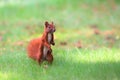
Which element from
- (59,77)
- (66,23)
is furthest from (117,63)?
(66,23)

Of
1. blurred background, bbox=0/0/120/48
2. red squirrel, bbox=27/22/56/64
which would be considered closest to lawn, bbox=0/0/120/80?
blurred background, bbox=0/0/120/48

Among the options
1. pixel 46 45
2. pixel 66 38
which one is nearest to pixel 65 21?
pixel 66 38

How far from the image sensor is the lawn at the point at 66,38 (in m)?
10.8

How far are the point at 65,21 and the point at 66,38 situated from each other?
318cm

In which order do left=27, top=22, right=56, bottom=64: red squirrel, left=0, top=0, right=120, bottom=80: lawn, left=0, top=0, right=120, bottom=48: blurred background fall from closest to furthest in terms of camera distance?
left=0, top=0, right=120, bottom=80: lawn → left=27, top=22, right=56, bottom=64: red squirrel → left=0, top=0, right=120, bottom=48: blurred background

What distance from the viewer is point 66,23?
23.6 metres

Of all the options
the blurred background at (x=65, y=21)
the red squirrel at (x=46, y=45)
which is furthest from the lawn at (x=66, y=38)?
the red squirrel at (x=46, y=45)

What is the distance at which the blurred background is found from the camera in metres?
20.0

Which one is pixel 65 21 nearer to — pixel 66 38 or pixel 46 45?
pixel 66 38

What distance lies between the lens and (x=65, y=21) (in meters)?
23.8

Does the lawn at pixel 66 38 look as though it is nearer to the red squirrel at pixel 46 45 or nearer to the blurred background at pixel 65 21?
the blurred background at pixel 65 21

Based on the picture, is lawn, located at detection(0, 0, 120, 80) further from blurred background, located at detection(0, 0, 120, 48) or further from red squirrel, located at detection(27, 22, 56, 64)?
red squirrel, located at detection(27, 22, 56, 64)

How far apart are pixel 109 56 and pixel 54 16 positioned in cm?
1236

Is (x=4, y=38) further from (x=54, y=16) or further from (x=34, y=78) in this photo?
(x=34, y=78)
